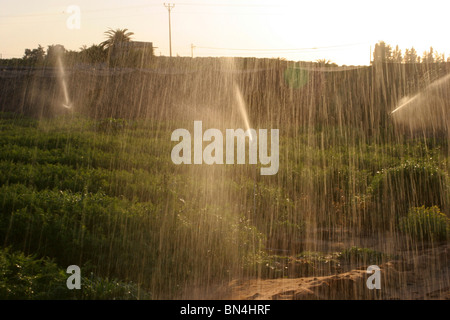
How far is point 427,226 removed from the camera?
7855 millimetres

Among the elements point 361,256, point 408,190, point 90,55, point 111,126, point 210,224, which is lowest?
point 361,256

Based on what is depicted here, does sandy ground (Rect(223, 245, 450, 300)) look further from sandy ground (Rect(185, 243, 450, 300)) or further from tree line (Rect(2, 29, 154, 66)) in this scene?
tree line (Rect(2, 29, 154, 66))

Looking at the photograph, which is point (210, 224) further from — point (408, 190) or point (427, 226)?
point (408, 190)

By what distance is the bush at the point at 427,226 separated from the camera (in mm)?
7719

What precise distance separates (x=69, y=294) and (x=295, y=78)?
A: 17174mm

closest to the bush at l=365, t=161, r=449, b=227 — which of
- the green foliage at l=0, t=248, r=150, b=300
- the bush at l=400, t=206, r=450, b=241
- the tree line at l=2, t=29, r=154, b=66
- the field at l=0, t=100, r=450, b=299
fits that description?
the field at l=0, t=100, r=450, b=299

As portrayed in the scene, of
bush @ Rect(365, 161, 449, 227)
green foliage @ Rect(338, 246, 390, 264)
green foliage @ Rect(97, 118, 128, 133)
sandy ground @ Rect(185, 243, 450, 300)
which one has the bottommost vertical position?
sandy ground @ Rect(185, 243, 450, 300)

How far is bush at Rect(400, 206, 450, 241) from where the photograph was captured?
25.3 ft

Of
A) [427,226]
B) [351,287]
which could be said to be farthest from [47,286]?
[427,226]

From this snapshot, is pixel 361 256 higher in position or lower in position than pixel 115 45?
lower

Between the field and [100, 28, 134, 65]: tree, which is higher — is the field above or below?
below

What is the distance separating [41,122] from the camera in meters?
17.0

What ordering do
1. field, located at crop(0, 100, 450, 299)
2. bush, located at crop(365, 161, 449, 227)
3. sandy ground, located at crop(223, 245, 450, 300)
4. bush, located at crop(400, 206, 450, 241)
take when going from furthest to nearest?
bush, located at crop(365, 161, 449, 227) → bush, located at crop(400, 206, 450, 241) → field, located at crop(0, 100, 450, 299) → sandy ground, located at crop(223, 245, 450, 300)

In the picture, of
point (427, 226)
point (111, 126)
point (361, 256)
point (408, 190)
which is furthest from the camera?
point (111, 126)
